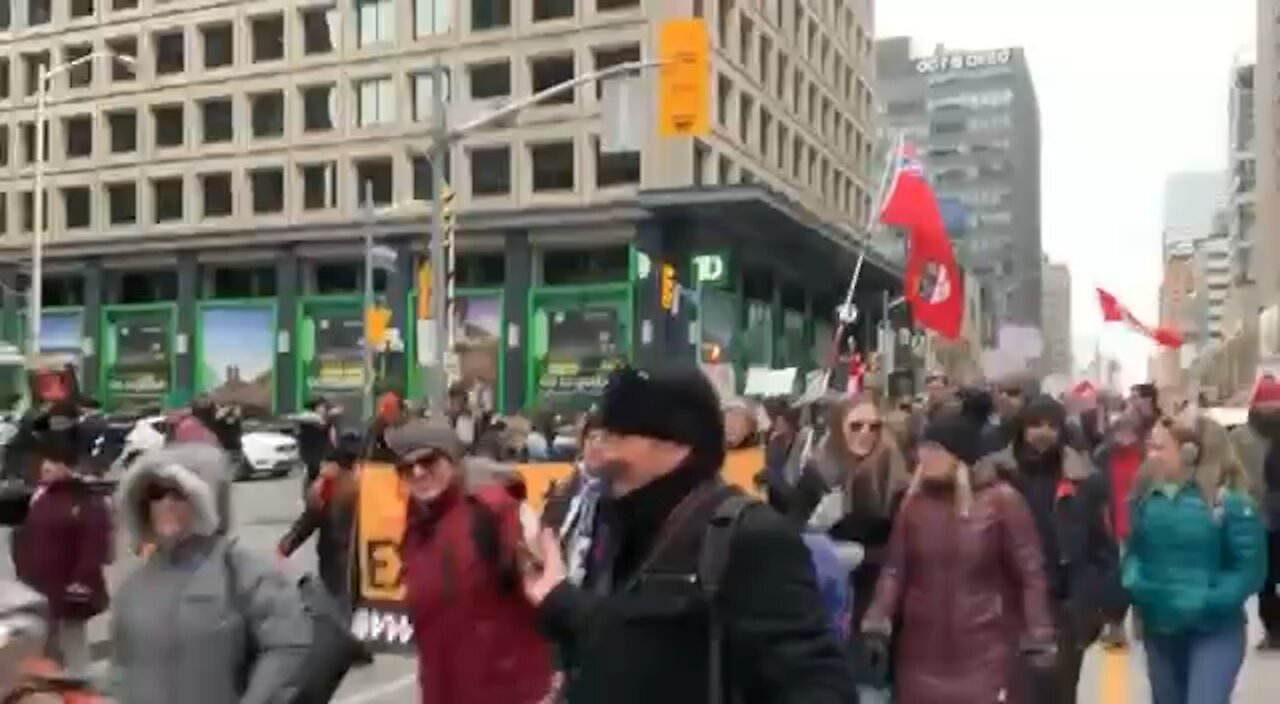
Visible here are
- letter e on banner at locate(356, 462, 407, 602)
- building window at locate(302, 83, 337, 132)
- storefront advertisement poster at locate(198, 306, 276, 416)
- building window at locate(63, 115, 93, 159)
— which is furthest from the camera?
building window at locate(63, 115, 93, 159)

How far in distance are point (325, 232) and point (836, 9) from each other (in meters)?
25.5

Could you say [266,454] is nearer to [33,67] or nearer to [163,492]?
[163,492]

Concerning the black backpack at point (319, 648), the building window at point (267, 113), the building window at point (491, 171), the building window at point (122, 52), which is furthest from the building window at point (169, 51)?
the black backpack at point (319, 648)

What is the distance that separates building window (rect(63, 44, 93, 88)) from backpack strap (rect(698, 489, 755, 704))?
197ft

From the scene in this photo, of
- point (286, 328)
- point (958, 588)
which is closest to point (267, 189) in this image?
point (286, 328)

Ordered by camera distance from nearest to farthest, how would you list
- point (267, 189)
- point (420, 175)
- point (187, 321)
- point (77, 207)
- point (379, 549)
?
point (379, 549), point (420, 175), point (267, 189), point (187, 321), point (77, 207)

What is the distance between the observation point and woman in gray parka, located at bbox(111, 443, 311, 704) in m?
4.29

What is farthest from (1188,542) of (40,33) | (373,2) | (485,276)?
(40,33)

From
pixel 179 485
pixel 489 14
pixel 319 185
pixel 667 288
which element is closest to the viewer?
pixel 179 485

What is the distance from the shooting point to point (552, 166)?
49.5 metres

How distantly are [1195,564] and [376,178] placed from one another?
156ft

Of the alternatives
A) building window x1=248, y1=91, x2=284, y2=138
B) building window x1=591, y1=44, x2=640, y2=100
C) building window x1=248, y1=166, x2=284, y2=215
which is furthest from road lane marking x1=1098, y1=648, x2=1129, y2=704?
building window x1=248, y1=91, x2=284, y2=138

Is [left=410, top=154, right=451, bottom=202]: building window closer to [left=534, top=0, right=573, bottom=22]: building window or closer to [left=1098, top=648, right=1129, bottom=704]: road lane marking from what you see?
[left=534, top=0, right=573, bottom=22]: building window

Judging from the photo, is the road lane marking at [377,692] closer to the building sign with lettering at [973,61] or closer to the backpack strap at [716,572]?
the backpack strap at [716,572]
